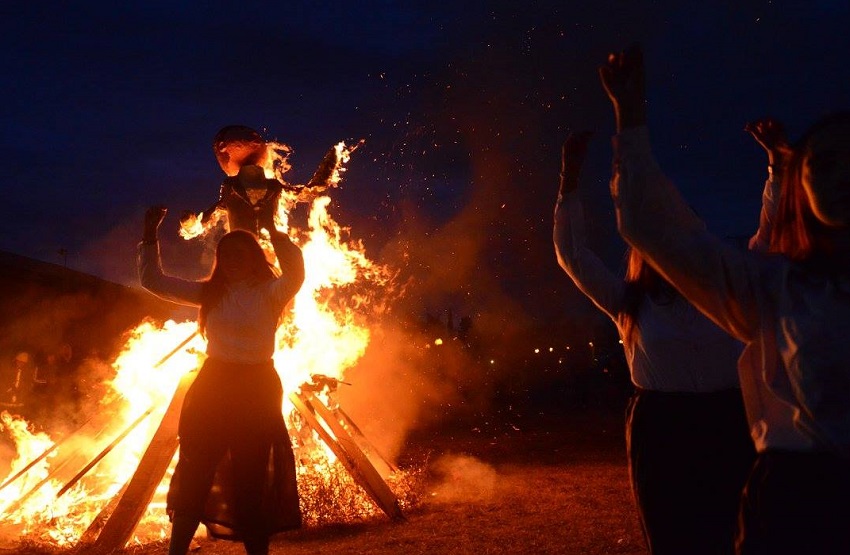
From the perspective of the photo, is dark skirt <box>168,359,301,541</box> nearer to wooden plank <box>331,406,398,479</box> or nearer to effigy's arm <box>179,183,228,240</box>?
effigy's arm <box>179,183,228,240</box>

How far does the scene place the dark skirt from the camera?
11.7 feet

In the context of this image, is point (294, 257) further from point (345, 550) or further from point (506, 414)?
point (506, 414)

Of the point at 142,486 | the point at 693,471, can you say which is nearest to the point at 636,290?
the point at 693,471

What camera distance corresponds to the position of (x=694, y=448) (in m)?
2.27

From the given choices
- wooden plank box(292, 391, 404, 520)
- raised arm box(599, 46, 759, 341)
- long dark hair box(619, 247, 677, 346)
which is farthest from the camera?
wooden plank box(292, 391, 404, 520)

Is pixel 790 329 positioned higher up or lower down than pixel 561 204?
lower down

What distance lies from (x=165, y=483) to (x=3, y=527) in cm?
133

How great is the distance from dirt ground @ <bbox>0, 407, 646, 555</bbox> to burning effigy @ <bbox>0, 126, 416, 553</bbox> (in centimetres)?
32

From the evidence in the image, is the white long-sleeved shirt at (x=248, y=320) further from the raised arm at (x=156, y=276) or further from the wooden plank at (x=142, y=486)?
the wooden plank at (x=142, y=486)

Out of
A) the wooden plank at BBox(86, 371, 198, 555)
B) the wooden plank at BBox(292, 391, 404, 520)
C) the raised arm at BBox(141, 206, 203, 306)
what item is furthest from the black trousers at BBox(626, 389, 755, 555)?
the wooden plank at BBox(86, 371, 198, 555)

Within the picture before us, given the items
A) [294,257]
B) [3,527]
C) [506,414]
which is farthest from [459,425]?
[294,257]

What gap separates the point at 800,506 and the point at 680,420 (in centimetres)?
102

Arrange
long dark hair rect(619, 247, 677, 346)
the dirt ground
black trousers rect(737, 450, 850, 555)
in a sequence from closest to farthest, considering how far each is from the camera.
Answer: black trousers rect(737, 450, 850, 555) → long dark hair rect(619, 247, 677, 346) → the dirt ground

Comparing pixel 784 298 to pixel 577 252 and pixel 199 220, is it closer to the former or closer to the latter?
pixel 577 252
